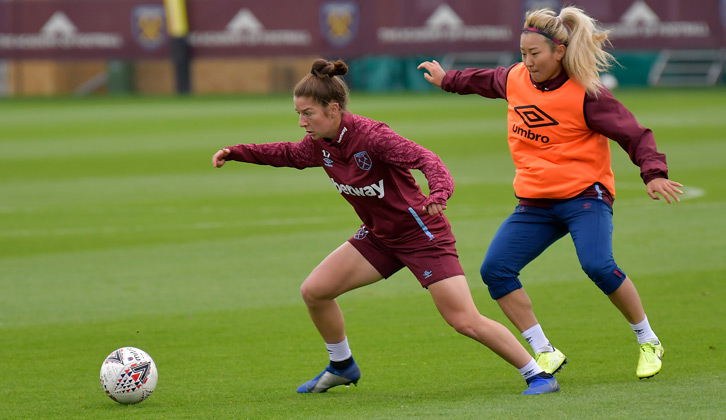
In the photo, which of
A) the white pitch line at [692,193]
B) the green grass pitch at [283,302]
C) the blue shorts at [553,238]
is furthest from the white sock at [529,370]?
the white pitch line at [692,193]

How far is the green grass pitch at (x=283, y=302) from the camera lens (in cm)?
639

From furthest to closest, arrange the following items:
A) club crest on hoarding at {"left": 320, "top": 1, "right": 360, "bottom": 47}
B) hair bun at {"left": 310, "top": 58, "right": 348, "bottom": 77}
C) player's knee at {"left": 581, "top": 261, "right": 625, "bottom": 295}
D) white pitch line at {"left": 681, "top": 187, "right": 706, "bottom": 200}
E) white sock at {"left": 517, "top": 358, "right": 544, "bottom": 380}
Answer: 1. club crest on hoarding at {"left": 320, "top": 1, "right": 360, "bottom": 47}
2. white pitch line at {"left": 681, "top": 187, "right": 706, "bottom": 200}
3. player's knee at {"left": 581, "top": 261, "right": 625, "bottom": 295}
4. white sock at {"left": 517, "top": 358, "right": 544, "bottom": 380}
5. hair bun at {"left": 310, "top": 58, "right": 348, "bottom": 77}

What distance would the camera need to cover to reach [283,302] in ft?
31.0

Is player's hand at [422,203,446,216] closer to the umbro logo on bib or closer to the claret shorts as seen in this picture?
the claret shorts

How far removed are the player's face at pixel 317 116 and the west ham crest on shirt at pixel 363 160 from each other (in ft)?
0.66

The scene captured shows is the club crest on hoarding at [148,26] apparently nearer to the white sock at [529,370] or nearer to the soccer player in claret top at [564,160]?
the soccer player in claret top at [564,160]

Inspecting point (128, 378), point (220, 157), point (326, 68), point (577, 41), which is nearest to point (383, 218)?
point (326, 68)

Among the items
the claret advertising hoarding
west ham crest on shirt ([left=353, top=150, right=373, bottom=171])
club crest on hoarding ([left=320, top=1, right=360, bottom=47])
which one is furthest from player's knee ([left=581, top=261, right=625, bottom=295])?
club crest on hoarding ([left=320, top=1, right=360, bottom=47])

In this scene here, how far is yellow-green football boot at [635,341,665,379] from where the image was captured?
6566 mm

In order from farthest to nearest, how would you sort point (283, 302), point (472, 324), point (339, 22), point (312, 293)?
point (339, 22)
point (283, 302)
point (312, 293)
point (472, 324)

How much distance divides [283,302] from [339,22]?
1096 inches

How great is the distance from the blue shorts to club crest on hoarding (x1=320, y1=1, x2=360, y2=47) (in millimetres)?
30174

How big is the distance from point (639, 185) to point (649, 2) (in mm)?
18846

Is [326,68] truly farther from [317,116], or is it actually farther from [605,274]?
[605,274]
